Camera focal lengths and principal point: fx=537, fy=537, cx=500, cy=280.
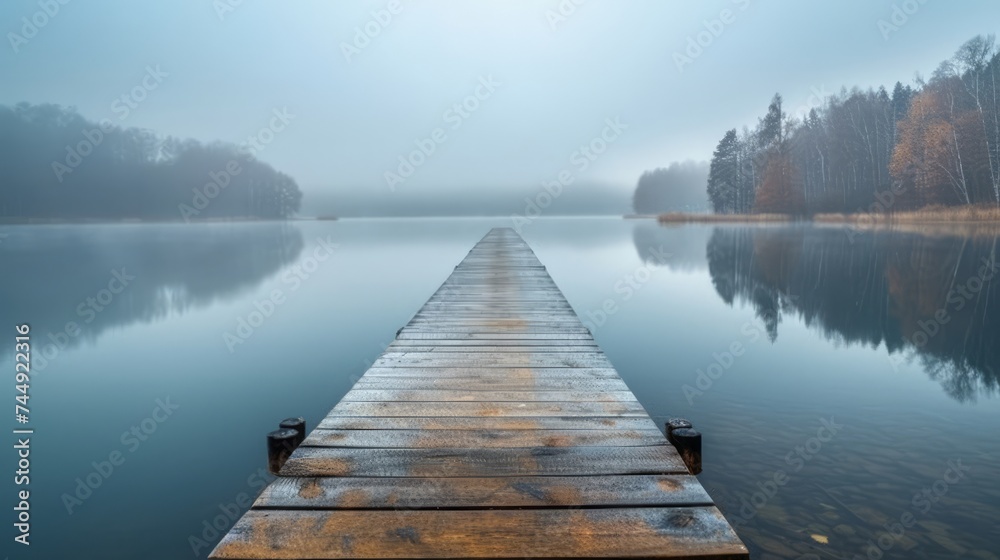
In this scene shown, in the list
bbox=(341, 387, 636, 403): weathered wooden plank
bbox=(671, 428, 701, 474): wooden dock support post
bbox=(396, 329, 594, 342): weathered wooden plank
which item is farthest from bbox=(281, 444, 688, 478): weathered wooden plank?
bbox=(396, 329, 594, 342): weathered wooden plank

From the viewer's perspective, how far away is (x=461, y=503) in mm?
2404

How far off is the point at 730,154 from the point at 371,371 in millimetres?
66394

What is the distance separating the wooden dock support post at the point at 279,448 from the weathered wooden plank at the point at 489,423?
22 centimetres

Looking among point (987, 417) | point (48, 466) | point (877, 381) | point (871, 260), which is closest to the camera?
point (48, 466)

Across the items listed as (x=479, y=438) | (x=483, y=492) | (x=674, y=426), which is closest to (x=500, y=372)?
(x=479, y=438)

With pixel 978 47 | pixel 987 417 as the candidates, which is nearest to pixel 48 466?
pixel 987 417

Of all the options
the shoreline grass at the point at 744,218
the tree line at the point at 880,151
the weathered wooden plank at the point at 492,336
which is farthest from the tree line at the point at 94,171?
the weathered wooden plank at the point at 492,336

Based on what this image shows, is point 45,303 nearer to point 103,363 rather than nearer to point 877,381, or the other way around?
point 103,363

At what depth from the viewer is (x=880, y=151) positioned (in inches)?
2045

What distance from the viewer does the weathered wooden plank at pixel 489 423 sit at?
11.1 ft

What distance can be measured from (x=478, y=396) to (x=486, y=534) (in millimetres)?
1914

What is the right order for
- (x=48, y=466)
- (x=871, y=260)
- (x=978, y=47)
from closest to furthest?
(x=48, y=466), (x=871, y=260), (x=978, y=47)

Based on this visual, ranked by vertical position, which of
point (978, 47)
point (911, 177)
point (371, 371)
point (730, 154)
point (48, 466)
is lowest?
point (48, 466)

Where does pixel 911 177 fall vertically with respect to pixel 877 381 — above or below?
above
